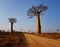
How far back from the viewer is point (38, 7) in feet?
150

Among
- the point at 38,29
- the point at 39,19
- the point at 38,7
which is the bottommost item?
the point at 38,29

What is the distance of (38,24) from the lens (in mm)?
43781

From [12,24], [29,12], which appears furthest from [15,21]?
[29,12]

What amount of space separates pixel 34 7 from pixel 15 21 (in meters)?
37.9

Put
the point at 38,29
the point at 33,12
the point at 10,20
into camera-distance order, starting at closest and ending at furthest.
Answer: the point at 38,29 → the point at 33,12 → the point at 10,20

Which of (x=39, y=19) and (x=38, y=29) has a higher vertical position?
(x=39, y=19)

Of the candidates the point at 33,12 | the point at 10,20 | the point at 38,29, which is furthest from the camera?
the point at 10,20

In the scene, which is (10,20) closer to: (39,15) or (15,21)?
(15,21)

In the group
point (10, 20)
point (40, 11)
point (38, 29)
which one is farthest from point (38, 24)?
point (10, 20)

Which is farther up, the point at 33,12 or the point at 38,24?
the point at 33,12

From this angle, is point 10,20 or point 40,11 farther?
point 10,20

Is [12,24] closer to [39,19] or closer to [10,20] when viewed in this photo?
[10,20]

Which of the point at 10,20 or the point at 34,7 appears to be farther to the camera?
the point at 10,20

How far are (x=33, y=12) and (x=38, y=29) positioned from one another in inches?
237
